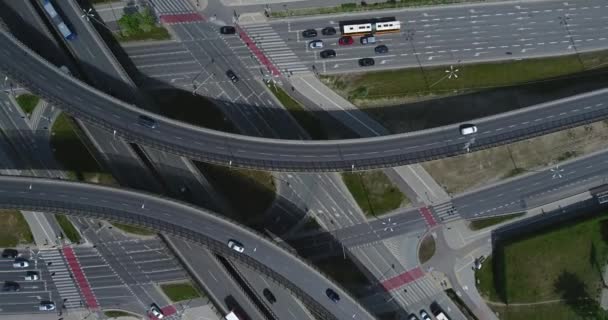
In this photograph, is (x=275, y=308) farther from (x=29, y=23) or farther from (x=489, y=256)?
(x=29, y=23)

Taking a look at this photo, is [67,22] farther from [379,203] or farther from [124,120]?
[379,203]

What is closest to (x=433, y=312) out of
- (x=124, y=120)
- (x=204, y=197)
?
(x=204, y=197)

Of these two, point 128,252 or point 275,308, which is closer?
point 275,308

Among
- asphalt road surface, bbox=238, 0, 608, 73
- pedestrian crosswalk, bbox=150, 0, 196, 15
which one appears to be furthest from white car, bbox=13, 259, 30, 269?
asphalt road surface, bbox=238, 0, 608, 73

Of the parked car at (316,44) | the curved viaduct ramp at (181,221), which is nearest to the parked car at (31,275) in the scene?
the curved viaduct ramp at (181,221)

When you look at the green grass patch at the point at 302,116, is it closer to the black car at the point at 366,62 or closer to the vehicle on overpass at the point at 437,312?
the black car at the point at 366,62

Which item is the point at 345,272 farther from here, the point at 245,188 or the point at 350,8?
the point at 350,8

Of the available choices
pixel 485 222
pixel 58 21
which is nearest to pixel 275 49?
pixel 58 21

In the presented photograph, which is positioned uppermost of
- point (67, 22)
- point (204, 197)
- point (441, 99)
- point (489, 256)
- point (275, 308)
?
point (67, 22)

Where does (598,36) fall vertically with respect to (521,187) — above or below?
above
